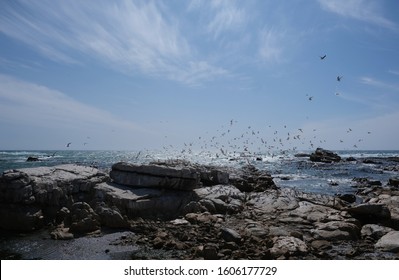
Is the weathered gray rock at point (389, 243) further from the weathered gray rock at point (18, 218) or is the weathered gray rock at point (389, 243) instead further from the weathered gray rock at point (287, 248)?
the weathered gray rock at point (18, 218)

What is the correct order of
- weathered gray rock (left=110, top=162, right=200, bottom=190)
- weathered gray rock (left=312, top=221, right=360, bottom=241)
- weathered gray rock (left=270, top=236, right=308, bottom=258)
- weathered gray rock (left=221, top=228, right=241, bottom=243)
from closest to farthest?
weathered gray rock (left=270, top=236, right=308, bottom=258)
weathered gray rock (left=221, top=228, right=241, bottom=243)
weathered gray rock (left=312, top=221, right=360, bottom=241)
weathered gray rock (left=110, top=162, right=200, bottom=190)

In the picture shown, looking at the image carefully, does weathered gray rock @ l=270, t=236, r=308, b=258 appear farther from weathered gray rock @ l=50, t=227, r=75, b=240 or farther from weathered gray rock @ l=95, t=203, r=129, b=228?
weathered gray rock @ l=50, t=227, r=75, b=240

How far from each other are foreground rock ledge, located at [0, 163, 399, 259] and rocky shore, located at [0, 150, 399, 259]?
0.12ft

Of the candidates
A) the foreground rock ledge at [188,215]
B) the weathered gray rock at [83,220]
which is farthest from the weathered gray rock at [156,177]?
the weathered gray rock at [83,220]

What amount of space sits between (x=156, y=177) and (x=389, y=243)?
10.2 metres

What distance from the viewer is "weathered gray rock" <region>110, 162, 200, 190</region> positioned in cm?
1555

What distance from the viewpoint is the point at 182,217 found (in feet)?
44.5

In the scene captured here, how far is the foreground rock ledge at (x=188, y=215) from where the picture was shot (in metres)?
9.83

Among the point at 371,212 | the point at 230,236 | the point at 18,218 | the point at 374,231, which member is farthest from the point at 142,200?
the point at 371,212

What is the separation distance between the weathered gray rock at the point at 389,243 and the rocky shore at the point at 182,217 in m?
0.03

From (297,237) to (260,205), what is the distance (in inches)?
209

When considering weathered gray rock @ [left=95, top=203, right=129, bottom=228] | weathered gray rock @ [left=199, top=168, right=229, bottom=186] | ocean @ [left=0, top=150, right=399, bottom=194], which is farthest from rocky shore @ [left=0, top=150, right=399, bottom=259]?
ocean @ [left=0, top=150, right=399, bottom=194]

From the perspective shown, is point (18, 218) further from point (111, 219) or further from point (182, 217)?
point (182, 217)

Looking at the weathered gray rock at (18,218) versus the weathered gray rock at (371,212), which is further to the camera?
the weathered gray rock at (371,212)
